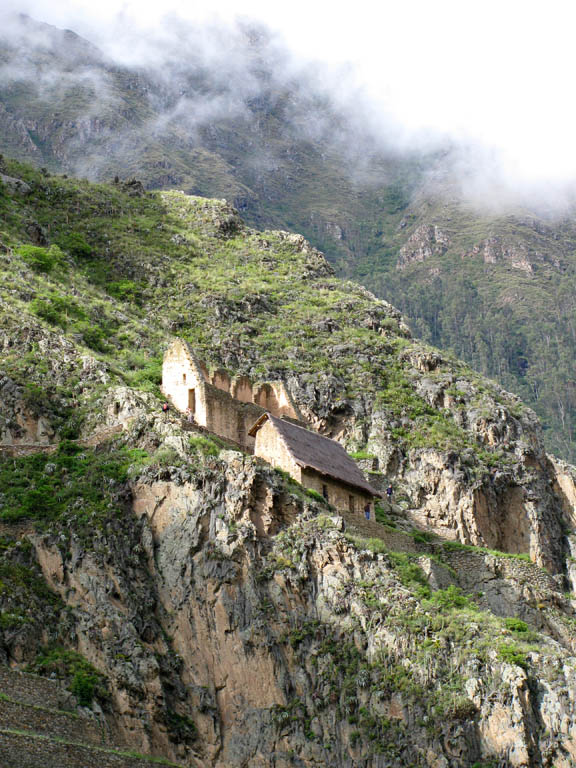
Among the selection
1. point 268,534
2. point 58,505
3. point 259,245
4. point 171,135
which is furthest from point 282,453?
point 171,135

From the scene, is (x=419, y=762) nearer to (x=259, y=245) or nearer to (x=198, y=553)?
(x=198, y=553)

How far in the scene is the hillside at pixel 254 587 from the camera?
143 ft

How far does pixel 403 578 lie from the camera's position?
49844 mm

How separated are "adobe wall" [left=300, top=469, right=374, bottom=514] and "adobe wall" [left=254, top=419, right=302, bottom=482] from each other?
0.59 m

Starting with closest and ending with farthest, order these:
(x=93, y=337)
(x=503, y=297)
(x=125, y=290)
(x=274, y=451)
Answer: (x=274, y=451) → (x=93, y=337) → (x=125, y=290) → (x=503, y=297)

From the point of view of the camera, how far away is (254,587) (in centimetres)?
4809

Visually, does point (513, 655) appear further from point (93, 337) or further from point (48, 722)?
point (93, 337)

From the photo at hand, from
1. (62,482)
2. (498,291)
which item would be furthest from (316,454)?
(498,291)

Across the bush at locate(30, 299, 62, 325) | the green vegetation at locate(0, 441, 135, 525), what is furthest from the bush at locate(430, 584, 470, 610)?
the bush at locate(30, 299, 62, 325)

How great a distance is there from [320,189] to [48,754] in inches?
6115

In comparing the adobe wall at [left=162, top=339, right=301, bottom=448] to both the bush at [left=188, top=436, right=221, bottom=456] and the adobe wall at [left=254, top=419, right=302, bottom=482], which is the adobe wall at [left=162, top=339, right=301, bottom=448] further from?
the bush at [left=188, top=436, right=221, bottom=456]

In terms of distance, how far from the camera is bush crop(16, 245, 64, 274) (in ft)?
262

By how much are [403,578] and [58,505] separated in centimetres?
1472

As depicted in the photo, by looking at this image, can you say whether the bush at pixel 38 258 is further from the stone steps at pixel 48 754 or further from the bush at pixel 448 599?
the stone steps at pixel 48 754
